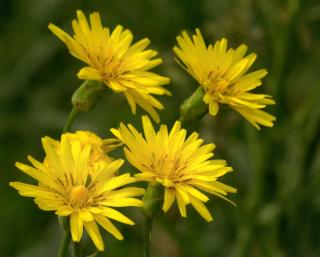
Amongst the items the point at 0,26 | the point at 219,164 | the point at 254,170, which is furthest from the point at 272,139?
the point at 0,26

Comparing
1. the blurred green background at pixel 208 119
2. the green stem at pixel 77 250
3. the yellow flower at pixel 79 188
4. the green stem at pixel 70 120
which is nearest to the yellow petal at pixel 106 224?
the yellow flower at pixel 79 188

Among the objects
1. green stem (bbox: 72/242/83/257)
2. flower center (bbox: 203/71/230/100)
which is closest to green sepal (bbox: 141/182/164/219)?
green stem (bbox: 72/242/83/257)

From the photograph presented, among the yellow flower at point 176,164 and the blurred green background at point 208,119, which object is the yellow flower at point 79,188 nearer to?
the yellow flower at point 176,164

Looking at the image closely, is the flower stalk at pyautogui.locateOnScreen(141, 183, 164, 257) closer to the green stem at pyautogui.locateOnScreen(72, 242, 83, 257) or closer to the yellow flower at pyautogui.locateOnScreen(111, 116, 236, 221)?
the yellow flower at pyautogui.locateOnScreen(111, 116, 236, 221)

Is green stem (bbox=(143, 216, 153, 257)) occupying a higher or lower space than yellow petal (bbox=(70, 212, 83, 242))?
higher

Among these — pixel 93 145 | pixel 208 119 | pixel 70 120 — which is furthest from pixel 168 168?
pixel 208 119

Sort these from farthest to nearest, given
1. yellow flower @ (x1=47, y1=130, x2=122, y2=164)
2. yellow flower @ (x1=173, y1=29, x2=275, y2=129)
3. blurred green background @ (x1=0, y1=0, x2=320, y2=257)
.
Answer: blurred green background @ (x1=0, y1=0, x2=320, y2=257) → yellow flower @ (x1=173, y1=29, x2=275, y2=129) → yellow flower @ (x1=47, y1=130, x2=122, y2=164)

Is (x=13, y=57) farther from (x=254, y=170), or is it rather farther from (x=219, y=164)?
(x=219, y=164)
